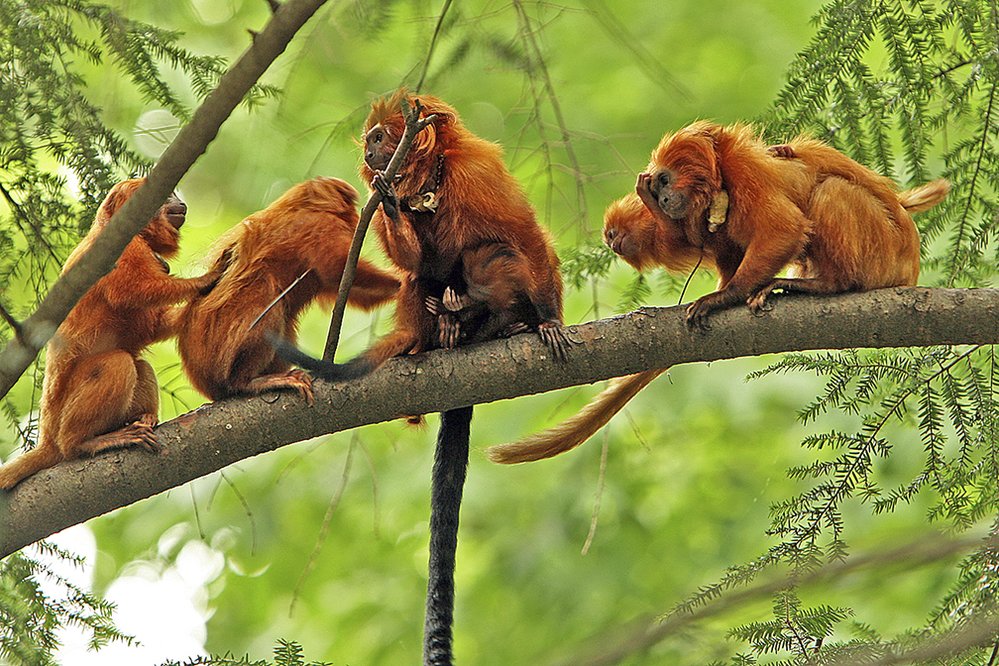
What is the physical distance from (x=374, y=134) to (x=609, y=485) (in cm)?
304

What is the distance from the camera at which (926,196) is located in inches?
135

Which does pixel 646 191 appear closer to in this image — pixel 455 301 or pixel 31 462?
pixel 455 301

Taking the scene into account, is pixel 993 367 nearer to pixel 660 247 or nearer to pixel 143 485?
pixel 660 247

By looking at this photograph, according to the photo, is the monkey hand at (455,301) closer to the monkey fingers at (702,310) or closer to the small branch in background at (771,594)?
the monkey fingers at (702,310)

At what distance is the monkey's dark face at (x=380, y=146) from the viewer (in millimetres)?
3291

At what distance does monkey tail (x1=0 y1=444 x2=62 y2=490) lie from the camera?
3239 millimetres

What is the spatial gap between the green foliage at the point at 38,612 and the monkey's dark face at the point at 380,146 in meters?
1.54

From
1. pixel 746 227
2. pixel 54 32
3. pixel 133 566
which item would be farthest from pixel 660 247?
pixel 133 566

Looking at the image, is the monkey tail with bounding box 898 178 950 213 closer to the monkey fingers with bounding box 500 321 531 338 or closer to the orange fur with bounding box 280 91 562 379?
the orange fur with bounding box 280 91 562 379

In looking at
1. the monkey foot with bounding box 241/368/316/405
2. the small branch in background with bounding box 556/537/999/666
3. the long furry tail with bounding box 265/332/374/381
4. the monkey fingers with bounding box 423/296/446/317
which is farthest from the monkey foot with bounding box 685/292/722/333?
the small branch in background with bounding box 556/537/999/666

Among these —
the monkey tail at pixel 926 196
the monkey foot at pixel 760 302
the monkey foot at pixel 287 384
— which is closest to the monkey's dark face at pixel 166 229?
the monkey foot at pixel 287 384

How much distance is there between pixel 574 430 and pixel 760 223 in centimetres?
87

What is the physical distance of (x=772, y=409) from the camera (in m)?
5.75

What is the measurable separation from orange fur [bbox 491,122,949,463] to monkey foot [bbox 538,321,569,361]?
0.39m
